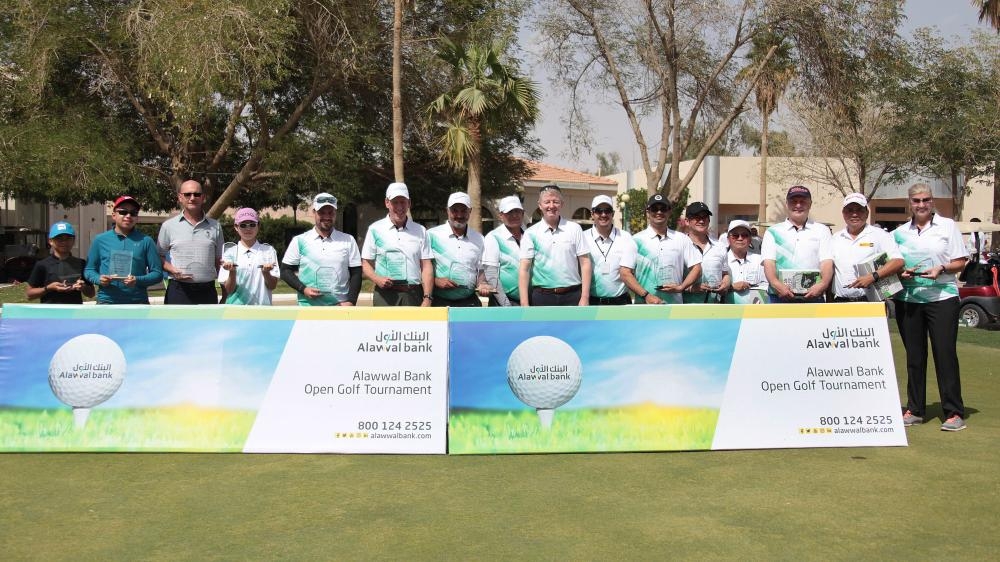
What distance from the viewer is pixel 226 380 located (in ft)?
19.4

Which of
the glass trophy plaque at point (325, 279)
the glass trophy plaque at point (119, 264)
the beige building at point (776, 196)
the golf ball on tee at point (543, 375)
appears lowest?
the golf ball on tee at point (543, 375)

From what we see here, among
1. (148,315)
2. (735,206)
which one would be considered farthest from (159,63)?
→ (735,206)

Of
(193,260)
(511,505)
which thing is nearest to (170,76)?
(193,260)

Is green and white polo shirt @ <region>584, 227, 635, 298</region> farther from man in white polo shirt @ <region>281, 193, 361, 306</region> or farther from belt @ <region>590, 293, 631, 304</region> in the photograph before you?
man in white polo shirt @ <region>281, 193, 361, 306</region>

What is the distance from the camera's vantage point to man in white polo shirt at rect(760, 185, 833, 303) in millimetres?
7102

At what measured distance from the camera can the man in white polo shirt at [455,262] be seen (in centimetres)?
739

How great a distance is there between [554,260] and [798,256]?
1977mm

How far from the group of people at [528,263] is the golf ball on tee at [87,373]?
108 centimetres

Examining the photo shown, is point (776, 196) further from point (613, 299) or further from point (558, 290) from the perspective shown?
point (558, 290)

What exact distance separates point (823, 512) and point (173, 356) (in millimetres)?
4194

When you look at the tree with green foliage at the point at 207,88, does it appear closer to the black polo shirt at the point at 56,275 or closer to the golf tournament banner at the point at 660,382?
the black polo shirt at the point at 56,275

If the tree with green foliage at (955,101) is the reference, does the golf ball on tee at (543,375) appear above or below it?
below

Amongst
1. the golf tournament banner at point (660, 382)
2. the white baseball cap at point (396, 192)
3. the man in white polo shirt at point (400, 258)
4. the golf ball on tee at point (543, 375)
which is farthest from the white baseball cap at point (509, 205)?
the golf ball on tee at point (543, 375)

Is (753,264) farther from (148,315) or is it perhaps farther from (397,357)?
(148,315)
